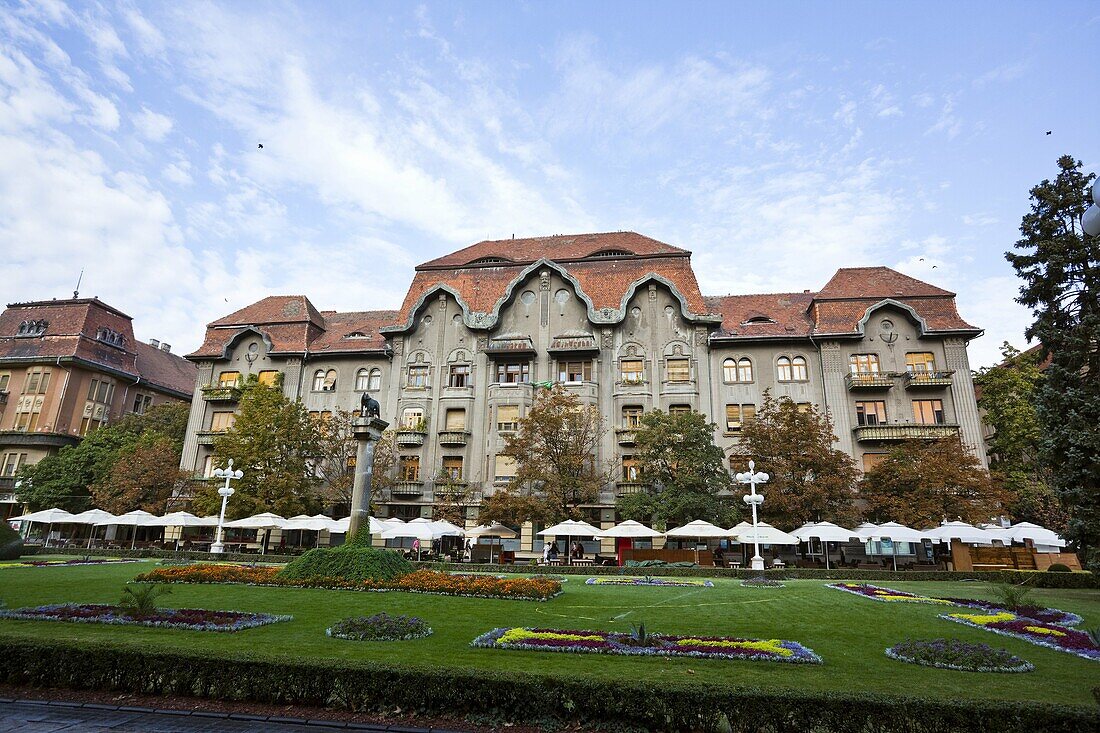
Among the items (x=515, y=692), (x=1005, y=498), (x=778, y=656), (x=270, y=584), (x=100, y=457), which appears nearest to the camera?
(x=515, y=692)

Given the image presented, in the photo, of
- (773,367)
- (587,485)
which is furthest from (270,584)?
(773,367)

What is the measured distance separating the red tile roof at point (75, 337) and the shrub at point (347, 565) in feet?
145

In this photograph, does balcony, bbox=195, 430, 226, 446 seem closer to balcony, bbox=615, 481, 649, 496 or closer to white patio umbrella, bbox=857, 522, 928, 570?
balcony, bbox=615, 481, 649, 496

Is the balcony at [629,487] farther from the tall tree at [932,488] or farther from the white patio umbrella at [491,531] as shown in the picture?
the tall tree at [932,488]

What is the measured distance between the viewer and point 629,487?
3894 cm

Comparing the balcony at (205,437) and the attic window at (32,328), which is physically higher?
the attic window at (32,328)

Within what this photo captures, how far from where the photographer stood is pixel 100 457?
155 ft

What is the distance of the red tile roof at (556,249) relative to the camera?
47.1 meters

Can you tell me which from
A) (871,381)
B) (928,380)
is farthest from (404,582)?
(928,380)

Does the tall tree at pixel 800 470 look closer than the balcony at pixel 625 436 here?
Yes

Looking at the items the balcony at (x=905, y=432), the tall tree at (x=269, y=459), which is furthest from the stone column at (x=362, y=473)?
the balcony at (x=905, y=432)

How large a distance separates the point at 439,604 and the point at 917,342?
36.4 m

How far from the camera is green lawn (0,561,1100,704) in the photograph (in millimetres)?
9023

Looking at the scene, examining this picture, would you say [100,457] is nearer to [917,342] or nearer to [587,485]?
[587,485]
